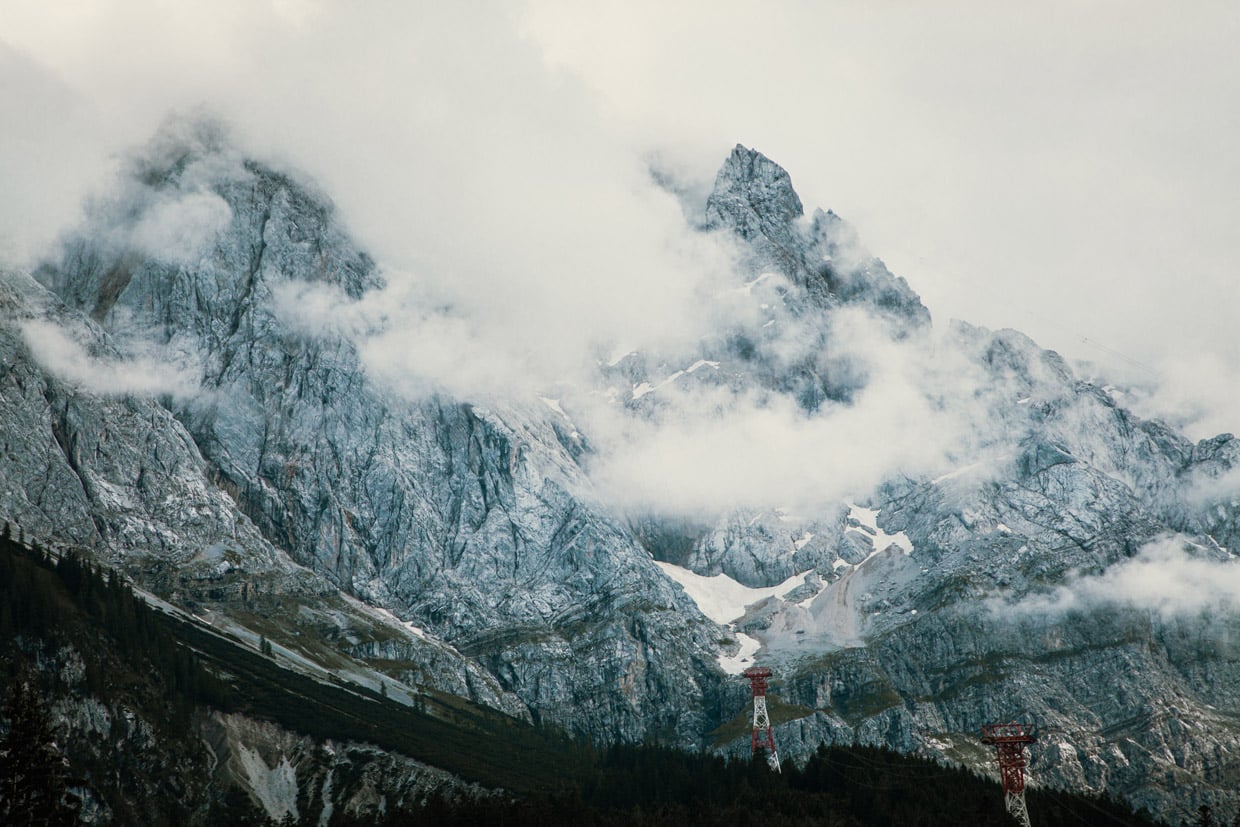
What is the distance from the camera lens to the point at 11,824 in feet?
216

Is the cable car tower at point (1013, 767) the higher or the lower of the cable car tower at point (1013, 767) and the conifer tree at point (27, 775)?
the higher

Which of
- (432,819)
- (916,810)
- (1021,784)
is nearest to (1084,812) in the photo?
(916,810)

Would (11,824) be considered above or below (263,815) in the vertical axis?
below

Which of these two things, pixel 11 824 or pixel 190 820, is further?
pixel 190 820

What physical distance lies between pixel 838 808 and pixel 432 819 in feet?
215

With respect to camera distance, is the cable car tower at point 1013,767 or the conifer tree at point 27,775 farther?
the cable car tower at point 1013,767

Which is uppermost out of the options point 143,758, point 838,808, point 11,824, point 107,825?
point 838,808

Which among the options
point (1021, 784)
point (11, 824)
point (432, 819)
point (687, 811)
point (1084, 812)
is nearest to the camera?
point (11, 824)

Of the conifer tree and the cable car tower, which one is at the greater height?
the cable car tower

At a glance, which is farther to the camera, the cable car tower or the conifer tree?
the cable car tower

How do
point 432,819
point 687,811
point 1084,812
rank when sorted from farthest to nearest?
point 1084,812
point 687,811
point 432,819

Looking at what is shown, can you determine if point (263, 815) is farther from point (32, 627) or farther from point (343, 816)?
point (32, 627)

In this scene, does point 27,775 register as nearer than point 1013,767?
Yes

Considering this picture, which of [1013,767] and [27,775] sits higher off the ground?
[1013,767]
